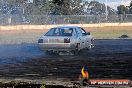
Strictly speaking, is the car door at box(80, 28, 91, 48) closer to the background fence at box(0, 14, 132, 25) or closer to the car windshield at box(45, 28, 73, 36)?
the car windshield at box(45, 28, 73, 36)

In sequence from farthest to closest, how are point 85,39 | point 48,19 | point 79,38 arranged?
point 48,19
point 85,39
point 79,38

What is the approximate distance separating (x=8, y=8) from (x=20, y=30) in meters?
10.7

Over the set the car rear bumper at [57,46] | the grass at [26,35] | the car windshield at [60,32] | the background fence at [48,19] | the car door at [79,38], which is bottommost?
the grass at [26,35]

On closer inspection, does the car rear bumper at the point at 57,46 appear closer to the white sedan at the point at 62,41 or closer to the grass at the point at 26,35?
the white sedan at the point at 62,41

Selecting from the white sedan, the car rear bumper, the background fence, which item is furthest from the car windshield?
the background fence

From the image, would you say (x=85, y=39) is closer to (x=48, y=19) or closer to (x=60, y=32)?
(x=60, y=32)

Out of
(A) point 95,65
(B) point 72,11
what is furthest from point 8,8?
(A) point 95,65

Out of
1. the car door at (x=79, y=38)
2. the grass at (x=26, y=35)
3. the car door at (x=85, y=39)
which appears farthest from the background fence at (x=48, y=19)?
the car door at (x=79, y=38)

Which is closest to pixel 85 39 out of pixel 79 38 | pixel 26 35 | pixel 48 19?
pixel 79 38

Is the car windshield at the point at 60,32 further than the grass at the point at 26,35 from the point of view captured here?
No

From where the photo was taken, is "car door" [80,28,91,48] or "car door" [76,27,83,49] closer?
"car door" [76,27,83,49]

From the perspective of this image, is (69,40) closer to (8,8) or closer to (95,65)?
(95,65)

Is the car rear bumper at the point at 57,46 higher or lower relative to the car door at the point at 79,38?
lower

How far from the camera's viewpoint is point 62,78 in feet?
36.3
